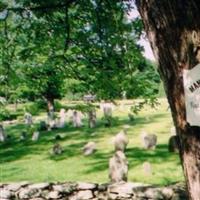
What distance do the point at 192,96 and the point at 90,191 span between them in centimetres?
765

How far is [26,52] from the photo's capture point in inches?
438

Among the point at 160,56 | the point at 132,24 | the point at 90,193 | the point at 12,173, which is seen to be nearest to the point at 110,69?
the point at 132,24

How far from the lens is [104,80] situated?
35.0 feet

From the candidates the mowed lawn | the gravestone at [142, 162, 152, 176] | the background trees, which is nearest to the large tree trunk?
the background trees

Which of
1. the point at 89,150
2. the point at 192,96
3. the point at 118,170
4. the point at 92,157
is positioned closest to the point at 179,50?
the point at 192,96

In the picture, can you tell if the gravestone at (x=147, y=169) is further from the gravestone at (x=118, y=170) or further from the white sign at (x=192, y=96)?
Answer: the white sign at (x=192, y=96)

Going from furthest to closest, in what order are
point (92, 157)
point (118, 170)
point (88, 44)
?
point (92, 157) → point (118, 170) → point (88, 44)

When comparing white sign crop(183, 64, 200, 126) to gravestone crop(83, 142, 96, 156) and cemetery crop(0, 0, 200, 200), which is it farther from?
gravestone crop(83, 142, 96, 156)

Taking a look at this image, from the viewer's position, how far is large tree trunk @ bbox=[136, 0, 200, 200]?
3.05 metres

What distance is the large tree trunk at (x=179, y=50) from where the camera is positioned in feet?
10.0

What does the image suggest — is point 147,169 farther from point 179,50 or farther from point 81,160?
point 179,50

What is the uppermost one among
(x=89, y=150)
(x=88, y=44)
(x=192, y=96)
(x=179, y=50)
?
(x=88, y=44)

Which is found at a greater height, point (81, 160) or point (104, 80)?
point (104, 80)

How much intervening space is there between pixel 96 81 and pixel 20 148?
1596 cm
